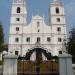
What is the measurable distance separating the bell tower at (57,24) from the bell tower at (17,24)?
690cm

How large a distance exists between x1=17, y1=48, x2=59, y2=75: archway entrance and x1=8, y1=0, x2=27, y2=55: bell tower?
146 ft

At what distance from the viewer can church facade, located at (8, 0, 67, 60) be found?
58812 mm

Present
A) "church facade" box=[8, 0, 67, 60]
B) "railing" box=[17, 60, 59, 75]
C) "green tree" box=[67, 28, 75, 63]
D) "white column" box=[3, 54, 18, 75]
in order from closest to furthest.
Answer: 1. "white column" box=[3, 54, 18, 75]
2. "railing" box=[17, 60, 59, 75]
3. "green tree" box=[67, 28, 75, 63]
4. "church facade" box=[8, 0, 67, 60]

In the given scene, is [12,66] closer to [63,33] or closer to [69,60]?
[69,60]

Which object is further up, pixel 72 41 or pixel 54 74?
pixel 72 41

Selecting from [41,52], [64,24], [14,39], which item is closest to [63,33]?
[64,24]

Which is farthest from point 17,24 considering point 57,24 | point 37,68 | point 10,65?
point 10,65

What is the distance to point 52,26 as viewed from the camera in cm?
6088

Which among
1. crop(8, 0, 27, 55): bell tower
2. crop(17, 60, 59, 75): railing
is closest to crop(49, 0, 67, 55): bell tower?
crop(8, 0, 27, 55): bell tower

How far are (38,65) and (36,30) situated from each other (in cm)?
4803

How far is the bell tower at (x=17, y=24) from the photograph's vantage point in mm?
58844

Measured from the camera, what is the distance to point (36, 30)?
60.8 m

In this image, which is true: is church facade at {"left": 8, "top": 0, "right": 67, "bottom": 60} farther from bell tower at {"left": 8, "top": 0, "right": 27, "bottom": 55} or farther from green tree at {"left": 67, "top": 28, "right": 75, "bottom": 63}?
green tree at {"left": 67, "top": 28, "right": 75, "bottom": 63}

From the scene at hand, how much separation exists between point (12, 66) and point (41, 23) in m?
50.2
